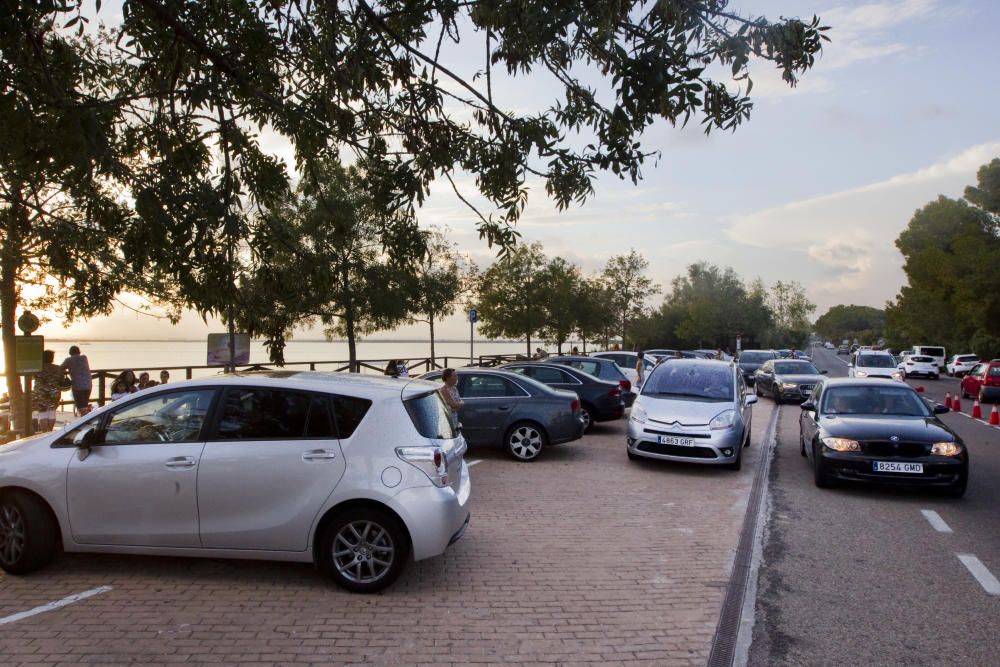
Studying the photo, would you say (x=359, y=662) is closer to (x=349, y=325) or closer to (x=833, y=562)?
(x=833, y=562)

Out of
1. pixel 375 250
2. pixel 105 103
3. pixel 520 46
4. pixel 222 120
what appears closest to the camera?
pixel 105 103

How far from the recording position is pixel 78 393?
14.3 meters

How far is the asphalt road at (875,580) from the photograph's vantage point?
4.73 metres

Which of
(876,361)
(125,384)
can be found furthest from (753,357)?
(125,384)

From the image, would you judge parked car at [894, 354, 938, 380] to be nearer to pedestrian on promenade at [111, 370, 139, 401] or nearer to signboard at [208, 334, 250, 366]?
signboard at [208, 334, 250, 366]

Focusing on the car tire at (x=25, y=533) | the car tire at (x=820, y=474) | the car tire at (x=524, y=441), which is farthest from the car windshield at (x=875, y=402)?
the car tire at (x=25, y=533)

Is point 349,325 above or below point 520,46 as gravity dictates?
below

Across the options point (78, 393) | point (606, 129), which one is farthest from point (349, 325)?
point (606, 129)

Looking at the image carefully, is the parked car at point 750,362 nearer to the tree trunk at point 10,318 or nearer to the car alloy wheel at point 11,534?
the tree trunk at point 10,318

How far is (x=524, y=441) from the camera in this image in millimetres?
12289

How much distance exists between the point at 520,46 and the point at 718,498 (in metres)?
5.70

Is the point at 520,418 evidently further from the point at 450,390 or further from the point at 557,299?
the point at 557,299

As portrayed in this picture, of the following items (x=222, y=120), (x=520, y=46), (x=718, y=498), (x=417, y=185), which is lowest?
(x=718, y=498)

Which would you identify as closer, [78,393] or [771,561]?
[771,561]
